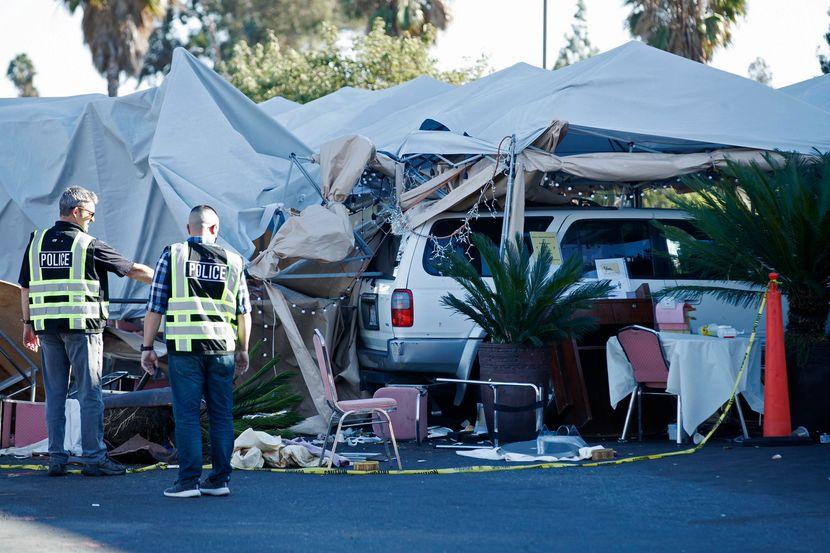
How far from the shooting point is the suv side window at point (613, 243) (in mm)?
10992

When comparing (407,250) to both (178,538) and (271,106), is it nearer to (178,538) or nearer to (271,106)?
(178,538)

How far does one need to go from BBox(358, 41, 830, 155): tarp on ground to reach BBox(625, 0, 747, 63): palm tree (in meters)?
16.6

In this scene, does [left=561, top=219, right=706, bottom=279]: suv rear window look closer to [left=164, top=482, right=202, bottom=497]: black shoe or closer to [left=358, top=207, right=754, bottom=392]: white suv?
[left=358, top=207, right=754, bottom=392]: white suv

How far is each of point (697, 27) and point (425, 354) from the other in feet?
68.3


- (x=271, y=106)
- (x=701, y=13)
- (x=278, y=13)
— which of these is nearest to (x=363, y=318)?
(x=271, y=106)

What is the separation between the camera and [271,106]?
18.9m

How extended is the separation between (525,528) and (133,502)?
7.99 feet

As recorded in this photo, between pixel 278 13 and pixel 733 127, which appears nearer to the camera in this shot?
pixel 733 127

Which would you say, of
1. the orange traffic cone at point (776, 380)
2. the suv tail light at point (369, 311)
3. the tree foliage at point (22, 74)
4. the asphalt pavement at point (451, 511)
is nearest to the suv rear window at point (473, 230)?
the suv tail light at point (369, 311)

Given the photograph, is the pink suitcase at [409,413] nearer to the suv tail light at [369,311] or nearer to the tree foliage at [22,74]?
the suv tail light at [369,311]

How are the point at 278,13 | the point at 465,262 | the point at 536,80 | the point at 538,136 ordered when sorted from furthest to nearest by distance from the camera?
the point at 278,13
the point at 536,80
the point at 538,136
the point at 465,262

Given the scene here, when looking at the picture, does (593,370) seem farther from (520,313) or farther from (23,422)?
(23,422)

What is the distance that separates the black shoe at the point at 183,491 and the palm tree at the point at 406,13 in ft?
98.3

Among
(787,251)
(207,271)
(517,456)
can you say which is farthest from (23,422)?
(787,251)
